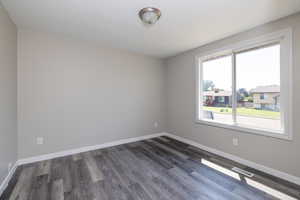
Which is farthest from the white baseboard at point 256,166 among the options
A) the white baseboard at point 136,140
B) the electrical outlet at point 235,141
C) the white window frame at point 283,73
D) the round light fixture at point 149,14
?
the round light fixture at point 149,14

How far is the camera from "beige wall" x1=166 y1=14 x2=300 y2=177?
189 centimetres

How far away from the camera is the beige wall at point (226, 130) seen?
189 centimetres

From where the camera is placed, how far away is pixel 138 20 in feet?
6.95

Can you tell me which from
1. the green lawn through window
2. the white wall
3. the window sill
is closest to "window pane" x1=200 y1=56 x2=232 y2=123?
the green lawn through window

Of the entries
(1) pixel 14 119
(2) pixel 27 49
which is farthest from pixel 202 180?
(2) pixel 27 49

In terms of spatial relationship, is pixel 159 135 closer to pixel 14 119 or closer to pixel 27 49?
pixel 14 119

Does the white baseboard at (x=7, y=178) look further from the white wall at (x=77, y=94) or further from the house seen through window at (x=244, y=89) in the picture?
the house seen through window at (x=244, y=89)

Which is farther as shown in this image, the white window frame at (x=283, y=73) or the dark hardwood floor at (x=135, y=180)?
the white window frame at (x=283, y=73)

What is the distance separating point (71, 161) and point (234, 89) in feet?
11.5

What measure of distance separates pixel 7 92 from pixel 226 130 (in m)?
3.76

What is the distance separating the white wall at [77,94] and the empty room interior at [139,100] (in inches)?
0.9

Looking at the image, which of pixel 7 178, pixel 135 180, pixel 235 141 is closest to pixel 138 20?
pixel 135 180

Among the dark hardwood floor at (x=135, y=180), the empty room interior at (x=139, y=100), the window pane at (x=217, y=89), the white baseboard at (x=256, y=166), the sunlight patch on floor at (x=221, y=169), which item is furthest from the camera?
the window pane at (x=217, y=89)

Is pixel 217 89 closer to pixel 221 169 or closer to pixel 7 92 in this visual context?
pixel 221 169
